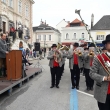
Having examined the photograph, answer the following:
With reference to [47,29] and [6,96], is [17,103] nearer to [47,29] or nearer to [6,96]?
[6,96]

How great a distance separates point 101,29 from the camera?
44.9 metres

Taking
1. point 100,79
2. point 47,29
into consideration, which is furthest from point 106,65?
point 47,29

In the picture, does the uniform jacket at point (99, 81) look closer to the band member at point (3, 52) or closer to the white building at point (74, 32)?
the band member at point (3, 52)

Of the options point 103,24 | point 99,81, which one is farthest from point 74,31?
point 99,81

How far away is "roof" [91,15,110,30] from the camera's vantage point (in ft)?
148

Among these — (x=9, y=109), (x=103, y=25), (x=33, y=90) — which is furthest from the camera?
(x=103, y=25)

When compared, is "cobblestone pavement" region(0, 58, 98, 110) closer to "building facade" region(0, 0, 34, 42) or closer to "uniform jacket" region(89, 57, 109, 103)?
"uniform jacket" region(89, 57, 109, 103)

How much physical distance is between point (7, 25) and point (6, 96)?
1747 cm

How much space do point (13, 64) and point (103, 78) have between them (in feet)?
15.2

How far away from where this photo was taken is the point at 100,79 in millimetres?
2879

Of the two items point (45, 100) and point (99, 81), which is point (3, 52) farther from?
point (99, 81)

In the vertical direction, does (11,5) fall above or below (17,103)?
above

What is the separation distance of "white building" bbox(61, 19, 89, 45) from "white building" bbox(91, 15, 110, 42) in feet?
19.5

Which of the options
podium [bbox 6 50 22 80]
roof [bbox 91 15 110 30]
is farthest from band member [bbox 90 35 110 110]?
roof [bbox 91 15 110 30]
